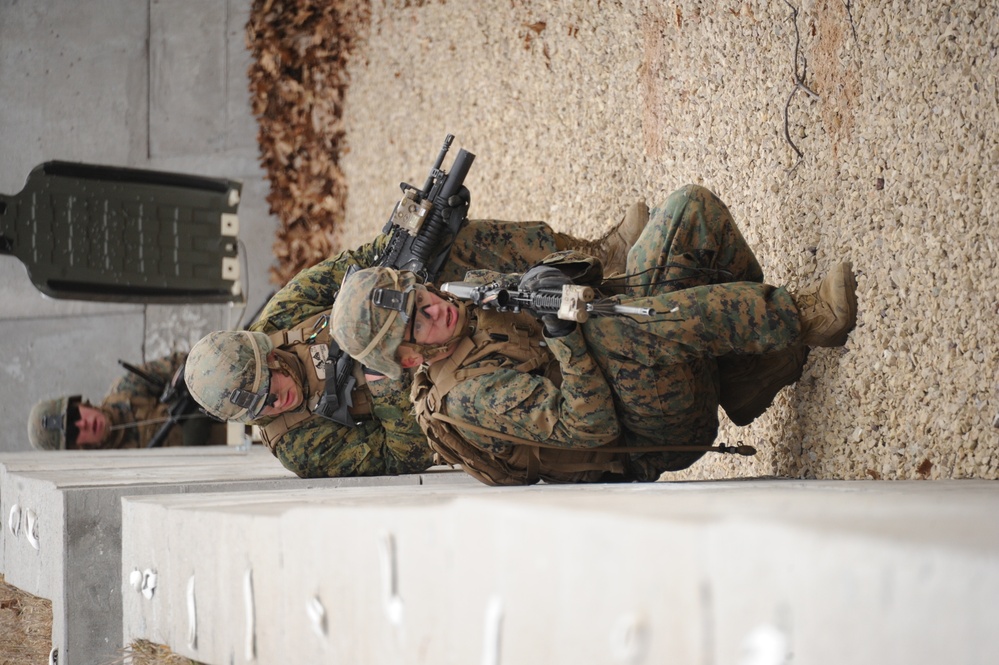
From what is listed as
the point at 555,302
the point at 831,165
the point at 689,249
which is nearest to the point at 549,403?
the point at 555,302

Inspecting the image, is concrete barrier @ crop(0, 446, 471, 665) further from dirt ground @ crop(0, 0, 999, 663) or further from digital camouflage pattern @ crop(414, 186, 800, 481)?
digital camouflage pattern @ crop(414, 186, 800, 481)

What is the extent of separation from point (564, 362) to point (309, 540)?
1.18m

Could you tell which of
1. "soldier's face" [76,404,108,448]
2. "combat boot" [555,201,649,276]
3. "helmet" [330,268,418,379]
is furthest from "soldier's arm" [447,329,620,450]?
"soldier's face" [76,404,108,448]

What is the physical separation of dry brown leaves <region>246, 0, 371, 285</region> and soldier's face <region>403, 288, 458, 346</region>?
21.0ft

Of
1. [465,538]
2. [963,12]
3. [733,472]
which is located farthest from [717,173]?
[465,538]

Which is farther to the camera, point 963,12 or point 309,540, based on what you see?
point 963,12

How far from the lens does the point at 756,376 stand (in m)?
3.66

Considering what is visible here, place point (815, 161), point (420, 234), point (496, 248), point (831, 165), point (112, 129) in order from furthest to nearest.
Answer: point (112, 129) → point (496, 248) → point (420, 234) → point (815, 161) → point (831, 165)

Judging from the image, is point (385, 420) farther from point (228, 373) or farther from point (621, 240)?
point (621, 240)

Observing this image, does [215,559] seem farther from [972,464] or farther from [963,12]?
[963,12]

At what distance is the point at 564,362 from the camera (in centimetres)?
307

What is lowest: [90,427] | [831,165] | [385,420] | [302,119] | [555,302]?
[90,427]

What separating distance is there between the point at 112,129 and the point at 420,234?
5409mm

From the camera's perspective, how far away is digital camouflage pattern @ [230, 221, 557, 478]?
4.44 meters
